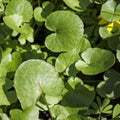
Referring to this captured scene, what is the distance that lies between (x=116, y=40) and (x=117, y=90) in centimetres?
20

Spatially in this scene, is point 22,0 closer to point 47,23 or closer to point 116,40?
point 47,23

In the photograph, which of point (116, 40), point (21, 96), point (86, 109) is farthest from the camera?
point (116, 40)

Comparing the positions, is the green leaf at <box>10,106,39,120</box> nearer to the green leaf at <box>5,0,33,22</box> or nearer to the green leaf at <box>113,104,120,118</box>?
the green leaf at <box>113,104,120,118</box>

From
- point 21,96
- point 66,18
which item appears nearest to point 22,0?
point 66,18

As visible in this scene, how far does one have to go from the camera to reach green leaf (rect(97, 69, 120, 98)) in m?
1.45

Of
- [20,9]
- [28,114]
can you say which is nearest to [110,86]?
[28,114]

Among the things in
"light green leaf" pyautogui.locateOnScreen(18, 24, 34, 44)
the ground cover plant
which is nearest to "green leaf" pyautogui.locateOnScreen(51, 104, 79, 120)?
the ground cover plant

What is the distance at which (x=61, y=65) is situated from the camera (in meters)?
1.47

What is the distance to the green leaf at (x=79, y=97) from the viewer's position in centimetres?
141

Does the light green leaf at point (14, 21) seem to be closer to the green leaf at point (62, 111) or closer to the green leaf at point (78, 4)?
the green leaf at point (78, 4)

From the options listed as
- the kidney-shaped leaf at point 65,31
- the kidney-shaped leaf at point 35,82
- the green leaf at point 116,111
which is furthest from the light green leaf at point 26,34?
the green leaf at point 116,111

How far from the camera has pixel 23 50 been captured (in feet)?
5.20

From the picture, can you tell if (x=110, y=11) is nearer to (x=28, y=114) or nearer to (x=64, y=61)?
(x=64, y=61)

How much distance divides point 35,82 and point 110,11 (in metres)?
0.42
